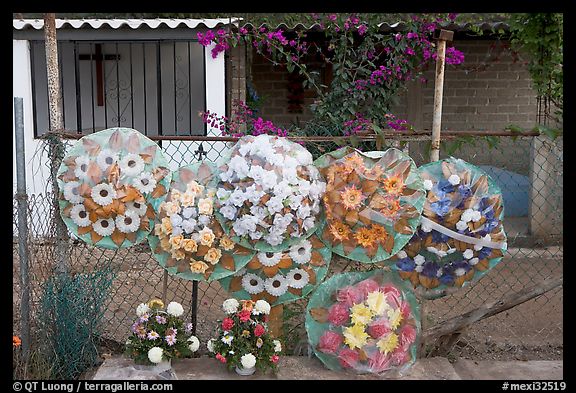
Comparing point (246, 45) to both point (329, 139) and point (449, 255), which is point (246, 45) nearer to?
point (329, 139)

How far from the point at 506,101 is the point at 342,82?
148 inches

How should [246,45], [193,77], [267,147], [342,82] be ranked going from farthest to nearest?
[193,77], [246,45], [342,82], [267,147]

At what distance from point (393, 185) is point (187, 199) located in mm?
982

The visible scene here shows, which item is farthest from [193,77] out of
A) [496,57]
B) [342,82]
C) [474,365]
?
[474,365]

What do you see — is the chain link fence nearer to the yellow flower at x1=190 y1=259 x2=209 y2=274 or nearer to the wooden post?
the wooden post

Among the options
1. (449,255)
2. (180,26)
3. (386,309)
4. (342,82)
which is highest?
(180,26)

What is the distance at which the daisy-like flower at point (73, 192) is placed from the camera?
10.2 feet

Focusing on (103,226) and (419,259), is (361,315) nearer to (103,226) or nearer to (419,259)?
(419,259)

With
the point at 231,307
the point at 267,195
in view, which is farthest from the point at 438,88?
the point at 231,307

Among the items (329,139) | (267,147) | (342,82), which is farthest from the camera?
(342,82)

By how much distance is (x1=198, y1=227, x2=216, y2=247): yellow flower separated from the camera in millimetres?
3047

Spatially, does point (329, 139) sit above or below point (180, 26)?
below

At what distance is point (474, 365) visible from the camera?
3.40 metres

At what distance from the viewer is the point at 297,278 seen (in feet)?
10.5
